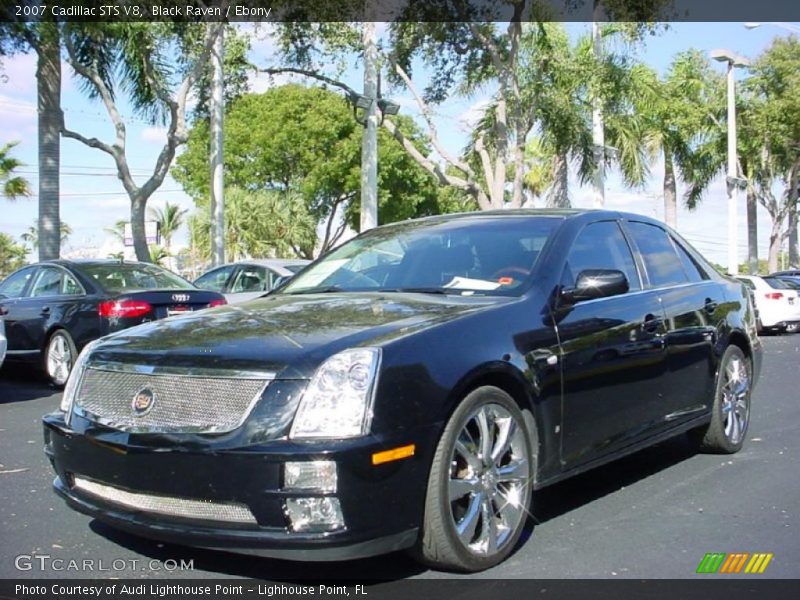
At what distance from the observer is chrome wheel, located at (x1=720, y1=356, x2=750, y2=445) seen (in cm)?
644

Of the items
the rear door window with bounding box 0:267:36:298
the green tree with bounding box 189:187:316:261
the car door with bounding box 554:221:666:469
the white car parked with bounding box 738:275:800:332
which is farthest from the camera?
the green tree with bounding box 189:187:316:261

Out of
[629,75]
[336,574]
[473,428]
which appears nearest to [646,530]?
[473,428]

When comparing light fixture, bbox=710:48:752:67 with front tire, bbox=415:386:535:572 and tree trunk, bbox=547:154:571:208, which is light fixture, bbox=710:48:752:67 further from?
front tire, bbox=415:386:535:572

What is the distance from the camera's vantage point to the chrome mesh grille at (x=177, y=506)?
3.62m

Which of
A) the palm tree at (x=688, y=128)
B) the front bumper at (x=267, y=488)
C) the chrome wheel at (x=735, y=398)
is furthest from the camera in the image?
the palm tree at (x=688, y=128)

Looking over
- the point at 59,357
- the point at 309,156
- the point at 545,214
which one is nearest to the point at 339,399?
the point at 545,214

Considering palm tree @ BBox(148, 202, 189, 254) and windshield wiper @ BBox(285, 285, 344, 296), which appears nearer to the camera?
windshield wiper @ BBox(285, 285, 344, 296)

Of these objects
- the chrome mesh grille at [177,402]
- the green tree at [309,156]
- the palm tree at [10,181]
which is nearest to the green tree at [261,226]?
the green tree at [309,156]

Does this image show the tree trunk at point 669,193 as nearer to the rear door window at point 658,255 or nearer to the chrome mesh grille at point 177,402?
the rear door window at point 658,255

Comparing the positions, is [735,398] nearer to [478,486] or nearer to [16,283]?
[478,486]

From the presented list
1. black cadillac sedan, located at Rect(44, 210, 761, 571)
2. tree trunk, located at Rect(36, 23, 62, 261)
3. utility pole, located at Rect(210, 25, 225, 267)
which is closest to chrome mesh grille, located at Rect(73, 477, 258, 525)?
black cadillac sedan, located at Rect(44, 210, 761, 571)

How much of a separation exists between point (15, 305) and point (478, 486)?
8343mm

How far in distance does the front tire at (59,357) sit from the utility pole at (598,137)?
569 inches

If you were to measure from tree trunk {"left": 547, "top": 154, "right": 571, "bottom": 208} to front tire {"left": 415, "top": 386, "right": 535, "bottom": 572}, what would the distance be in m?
21.1
